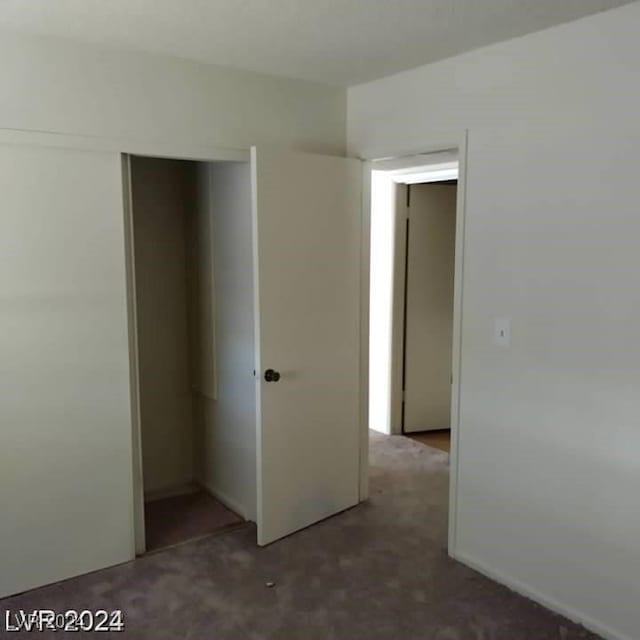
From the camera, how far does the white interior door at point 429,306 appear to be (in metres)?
4.88

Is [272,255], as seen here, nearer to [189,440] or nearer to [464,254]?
[464,254]

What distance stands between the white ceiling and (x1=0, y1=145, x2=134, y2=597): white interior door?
0.53 m

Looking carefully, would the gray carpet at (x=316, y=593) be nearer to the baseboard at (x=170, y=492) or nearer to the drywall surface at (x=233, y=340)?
the drywall surface at (x=233, y=340)

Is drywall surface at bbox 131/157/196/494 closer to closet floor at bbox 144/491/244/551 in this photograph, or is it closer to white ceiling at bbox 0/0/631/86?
closet floor at bbox 144/491/244/551

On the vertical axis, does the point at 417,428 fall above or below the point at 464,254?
below

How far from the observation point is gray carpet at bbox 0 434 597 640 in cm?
249

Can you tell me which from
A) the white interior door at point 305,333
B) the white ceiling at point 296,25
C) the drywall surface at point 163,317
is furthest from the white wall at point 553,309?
the drywall surface at point 163,317

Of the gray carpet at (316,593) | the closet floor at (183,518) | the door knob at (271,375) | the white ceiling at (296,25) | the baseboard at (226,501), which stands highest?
the white ceiling at (296,25)

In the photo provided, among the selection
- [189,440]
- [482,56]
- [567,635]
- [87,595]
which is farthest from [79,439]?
[482,56]

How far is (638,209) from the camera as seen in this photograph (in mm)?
2244

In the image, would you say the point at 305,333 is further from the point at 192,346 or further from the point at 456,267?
the point at 192,346

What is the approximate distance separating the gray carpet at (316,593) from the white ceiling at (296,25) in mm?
2355

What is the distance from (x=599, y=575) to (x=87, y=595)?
214cm

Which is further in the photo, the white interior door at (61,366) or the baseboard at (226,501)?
the baseboard at (226,501)
